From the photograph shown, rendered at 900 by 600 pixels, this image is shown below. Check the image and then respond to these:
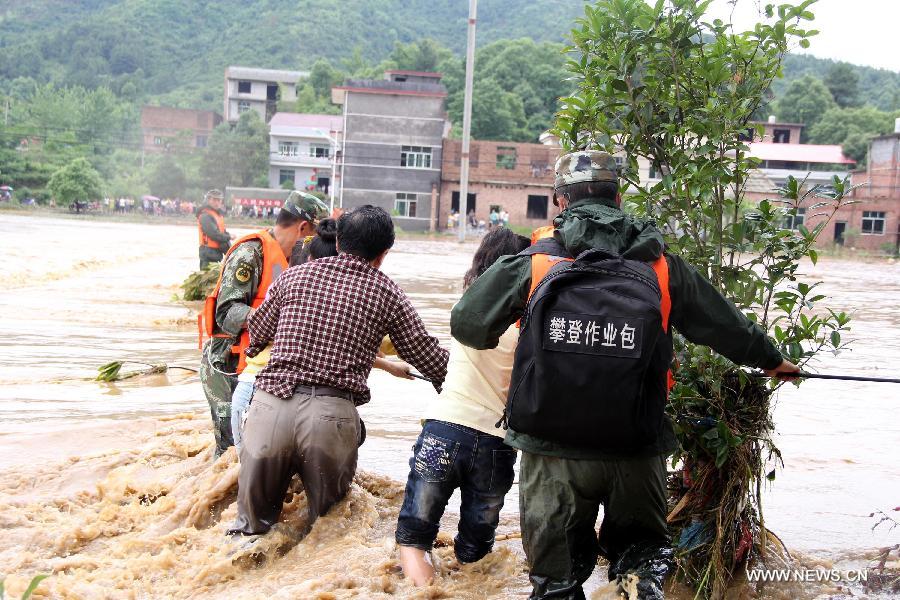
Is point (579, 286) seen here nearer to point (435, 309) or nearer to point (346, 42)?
point (435, 309)

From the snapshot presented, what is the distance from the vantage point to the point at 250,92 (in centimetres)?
9581

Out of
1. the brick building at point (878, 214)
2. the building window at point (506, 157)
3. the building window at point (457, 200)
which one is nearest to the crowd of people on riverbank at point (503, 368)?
the brick building at point (878, 214)

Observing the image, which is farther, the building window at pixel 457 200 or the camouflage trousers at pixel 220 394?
the building window at pixel 457 200

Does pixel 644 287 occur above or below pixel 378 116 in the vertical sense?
below

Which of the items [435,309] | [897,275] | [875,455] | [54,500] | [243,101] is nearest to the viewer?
[54,500]

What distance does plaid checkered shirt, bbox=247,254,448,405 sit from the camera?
440 cm

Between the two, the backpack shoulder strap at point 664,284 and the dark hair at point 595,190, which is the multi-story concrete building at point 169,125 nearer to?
the dark hair at point 595,190

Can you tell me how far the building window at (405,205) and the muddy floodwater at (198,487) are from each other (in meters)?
49.7

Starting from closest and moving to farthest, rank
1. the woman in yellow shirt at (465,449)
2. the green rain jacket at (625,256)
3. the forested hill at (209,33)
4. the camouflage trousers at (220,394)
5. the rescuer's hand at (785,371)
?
the green rain jacket at (625,256) < the rescuer's hand at (785,371) < the woman in yellow shirt at (465,449) < the camouflage trousers at (220,394) < the forested hill at (209,33)

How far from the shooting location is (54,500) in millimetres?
5637

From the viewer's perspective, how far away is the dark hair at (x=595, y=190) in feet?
11.9

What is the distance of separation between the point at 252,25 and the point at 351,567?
168m

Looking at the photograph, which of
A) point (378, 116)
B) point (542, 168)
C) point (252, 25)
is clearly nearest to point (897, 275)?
point (542, 168)

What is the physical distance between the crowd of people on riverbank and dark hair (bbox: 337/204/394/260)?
0.01 metres
